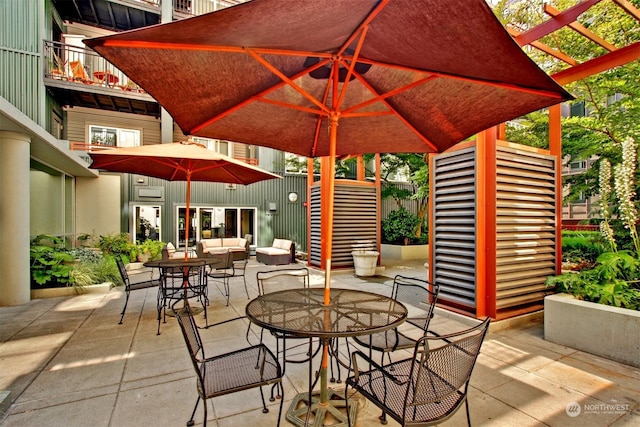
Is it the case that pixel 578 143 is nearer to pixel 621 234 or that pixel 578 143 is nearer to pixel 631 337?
pixel 621 234

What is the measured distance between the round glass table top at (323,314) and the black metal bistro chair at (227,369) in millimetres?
344

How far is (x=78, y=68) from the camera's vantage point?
368 inches

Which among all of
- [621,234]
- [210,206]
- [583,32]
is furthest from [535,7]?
[210,206]

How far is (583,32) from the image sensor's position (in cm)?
387

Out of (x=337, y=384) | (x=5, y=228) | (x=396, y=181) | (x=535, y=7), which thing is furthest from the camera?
(x=396, y=181)

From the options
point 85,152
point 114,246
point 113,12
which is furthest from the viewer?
point 113,12

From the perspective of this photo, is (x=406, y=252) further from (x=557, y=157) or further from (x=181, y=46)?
(x=181, y=46)

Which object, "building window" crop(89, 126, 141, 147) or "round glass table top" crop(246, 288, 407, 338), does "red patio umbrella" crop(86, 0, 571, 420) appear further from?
"building window" crop(89, 126, 141, 147)

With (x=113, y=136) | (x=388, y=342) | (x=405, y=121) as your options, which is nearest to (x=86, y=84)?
(x=113, y=136)

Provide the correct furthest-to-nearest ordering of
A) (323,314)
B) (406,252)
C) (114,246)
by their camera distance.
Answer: (406,252) < (114,246) < (323,314)

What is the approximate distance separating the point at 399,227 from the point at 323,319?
10497 millimetres

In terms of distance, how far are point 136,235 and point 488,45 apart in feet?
37.9

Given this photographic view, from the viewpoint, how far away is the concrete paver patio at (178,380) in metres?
2.24

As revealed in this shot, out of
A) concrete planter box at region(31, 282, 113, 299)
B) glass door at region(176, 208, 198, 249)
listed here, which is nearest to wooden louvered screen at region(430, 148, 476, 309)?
concrete planter box at region(31, 282, 113, 299)
